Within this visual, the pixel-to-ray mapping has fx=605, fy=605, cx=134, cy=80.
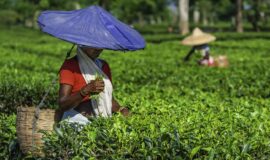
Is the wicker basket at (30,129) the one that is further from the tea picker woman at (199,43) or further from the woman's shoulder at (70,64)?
the tea picker woman at (199,43)

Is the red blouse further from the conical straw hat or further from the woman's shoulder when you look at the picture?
the conical straw hat

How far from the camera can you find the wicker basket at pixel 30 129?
4.80 m

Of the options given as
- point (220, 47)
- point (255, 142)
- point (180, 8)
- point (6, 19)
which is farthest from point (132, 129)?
point (6, 19)

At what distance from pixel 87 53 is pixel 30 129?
2.71ft

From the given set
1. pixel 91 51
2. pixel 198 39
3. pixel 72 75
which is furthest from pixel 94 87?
pixel 198 39

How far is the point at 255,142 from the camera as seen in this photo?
438cm

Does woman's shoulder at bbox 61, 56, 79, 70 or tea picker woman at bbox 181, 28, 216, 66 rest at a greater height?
woman's shoulder at bbox 61, 56, 79, 70

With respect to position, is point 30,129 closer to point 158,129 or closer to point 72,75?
point 72,75

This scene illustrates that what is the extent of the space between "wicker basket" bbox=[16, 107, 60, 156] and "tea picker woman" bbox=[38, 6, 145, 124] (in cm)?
20

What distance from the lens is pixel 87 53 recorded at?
5.16 metres

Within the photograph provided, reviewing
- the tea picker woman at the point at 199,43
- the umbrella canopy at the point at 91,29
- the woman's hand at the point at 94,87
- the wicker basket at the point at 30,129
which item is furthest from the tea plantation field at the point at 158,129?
the tea picker woman at the point at 199,43

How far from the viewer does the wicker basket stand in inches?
189

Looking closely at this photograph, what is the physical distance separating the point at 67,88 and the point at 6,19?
6365 cm

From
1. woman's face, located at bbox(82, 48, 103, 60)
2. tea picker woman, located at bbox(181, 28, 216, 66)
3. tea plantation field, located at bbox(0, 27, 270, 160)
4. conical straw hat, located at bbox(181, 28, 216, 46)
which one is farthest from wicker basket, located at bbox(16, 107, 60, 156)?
conical straw hat, located at bbox(181, 28, 216, 46)
